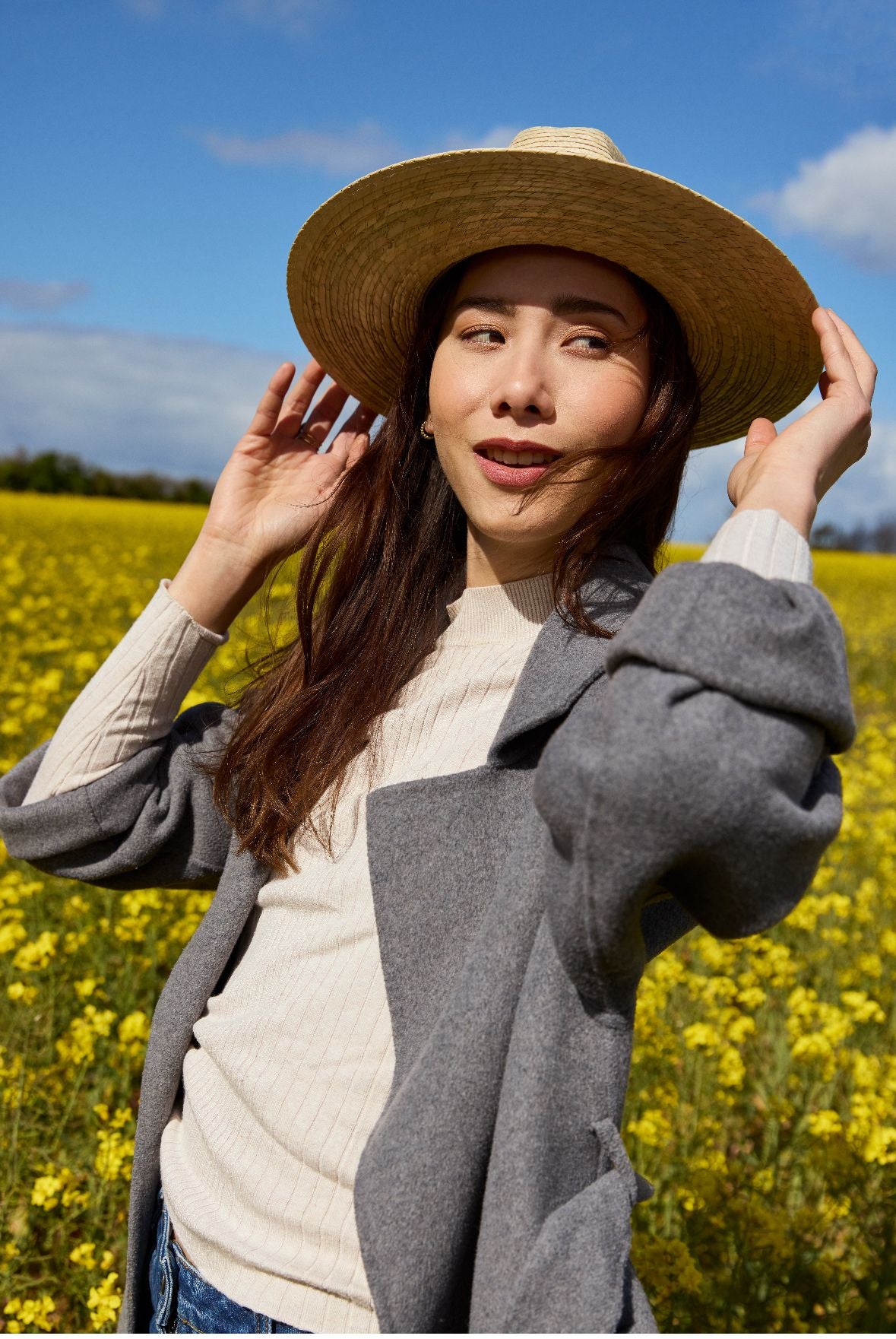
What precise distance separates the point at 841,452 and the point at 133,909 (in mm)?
2408

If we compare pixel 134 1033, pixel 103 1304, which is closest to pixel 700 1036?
pixel 134 1033

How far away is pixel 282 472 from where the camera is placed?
1950 millimetres

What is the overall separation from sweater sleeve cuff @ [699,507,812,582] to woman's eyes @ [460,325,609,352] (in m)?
0.37

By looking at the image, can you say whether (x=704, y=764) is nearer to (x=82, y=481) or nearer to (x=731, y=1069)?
(x=731, y=1069)

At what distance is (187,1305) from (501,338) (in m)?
1.22

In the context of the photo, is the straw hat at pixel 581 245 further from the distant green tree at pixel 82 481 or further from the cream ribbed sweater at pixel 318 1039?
the distant green tree at pixel 82 481

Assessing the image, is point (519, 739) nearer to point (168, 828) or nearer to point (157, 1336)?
point (168, 828)

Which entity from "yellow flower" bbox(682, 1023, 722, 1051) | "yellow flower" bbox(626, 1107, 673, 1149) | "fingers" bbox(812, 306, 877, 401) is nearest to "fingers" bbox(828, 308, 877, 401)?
"fingers" bbox(812, 306, 877, 401)

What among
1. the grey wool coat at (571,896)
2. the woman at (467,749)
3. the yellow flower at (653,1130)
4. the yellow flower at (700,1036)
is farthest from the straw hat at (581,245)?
the yellow flower at (700,1036)

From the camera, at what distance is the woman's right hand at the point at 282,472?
6.04ft

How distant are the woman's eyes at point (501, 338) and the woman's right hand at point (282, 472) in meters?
0.48

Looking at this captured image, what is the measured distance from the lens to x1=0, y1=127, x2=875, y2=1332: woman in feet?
3.30

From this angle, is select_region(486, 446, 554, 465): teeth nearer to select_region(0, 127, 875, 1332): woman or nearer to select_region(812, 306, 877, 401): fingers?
select_region(0, 127, 875, 1332): woman

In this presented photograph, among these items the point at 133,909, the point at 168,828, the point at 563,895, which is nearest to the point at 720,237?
the point at 563,895
